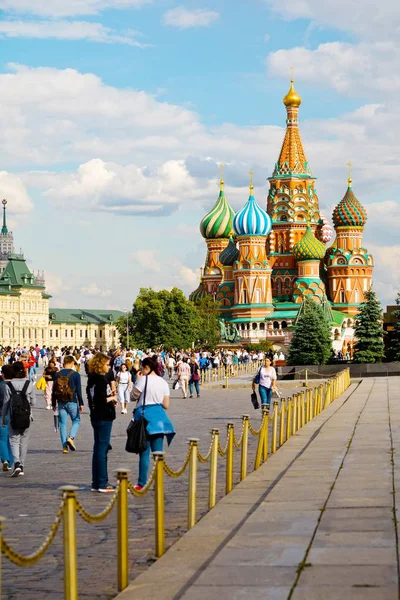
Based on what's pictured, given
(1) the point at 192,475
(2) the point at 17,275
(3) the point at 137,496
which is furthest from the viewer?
(2) the point at 17,275

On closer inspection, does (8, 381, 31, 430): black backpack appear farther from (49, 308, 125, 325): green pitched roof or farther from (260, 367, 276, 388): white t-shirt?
(49, 308, 125, 325): green pitched roof

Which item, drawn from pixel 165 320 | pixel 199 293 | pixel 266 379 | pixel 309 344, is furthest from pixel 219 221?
pixel 266 379

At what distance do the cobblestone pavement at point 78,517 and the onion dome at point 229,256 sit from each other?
92.8 metres

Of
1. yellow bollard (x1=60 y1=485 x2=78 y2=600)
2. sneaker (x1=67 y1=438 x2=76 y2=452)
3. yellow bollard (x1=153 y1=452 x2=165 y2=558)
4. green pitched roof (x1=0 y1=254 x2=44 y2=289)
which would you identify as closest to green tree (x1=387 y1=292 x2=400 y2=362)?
sneaker (x1=67 y1=438 x2=76 y2=452)

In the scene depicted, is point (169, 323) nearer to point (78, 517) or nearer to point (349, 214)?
point (349, 214)

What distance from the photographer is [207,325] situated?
105 meters

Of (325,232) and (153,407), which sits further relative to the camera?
(325,232)

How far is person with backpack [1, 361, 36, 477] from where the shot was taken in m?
13.6

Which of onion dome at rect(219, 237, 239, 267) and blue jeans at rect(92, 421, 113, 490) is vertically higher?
onion dome at rect(219, 237, 239, 267)

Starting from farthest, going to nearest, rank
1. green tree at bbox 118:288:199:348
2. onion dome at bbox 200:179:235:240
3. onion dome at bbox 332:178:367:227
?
onion dome at bbox 200:179:235:240
onion dome at bbox 332:178:367:227
green tree at bbox 118:288:199:348

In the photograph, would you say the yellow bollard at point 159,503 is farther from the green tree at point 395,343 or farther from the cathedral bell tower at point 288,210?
the cathedral bell tower at point 288,210

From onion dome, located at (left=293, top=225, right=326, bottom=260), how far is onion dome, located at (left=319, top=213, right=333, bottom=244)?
7.95 meters

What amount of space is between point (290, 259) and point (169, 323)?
1595 cm

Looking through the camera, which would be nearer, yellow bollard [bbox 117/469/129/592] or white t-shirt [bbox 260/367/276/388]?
yellow bollard [bbox 117/469/129/592]
